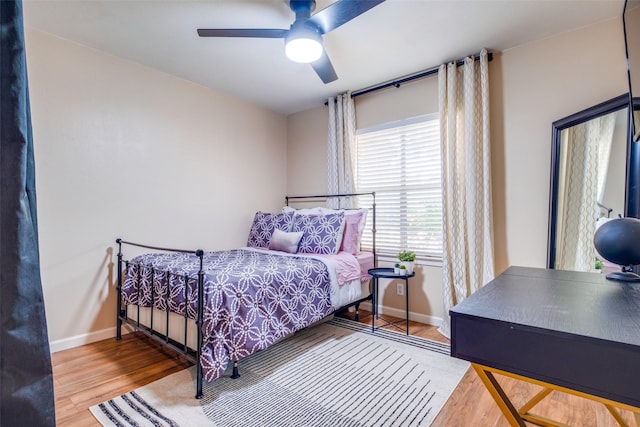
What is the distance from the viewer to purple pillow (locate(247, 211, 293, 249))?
11.2 ft

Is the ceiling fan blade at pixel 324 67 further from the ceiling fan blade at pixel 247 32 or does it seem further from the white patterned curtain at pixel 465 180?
the white patterned curtain at pixel 465 180

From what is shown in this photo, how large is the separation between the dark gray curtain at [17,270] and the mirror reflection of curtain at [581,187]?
2843mm

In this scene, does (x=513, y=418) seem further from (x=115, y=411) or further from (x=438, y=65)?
(x=438, y=65)

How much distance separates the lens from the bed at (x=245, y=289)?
5.97 ft

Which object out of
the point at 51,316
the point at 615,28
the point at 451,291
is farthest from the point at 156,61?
the point at 615,28

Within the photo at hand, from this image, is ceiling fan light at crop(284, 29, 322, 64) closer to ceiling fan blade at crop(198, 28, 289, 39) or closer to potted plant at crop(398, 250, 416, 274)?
ceiling fan blade at crop(198, 28, 289, 39)

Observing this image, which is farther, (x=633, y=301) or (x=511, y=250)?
(x=511, y=250)

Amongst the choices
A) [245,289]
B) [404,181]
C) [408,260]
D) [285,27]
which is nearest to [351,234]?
[408,260]

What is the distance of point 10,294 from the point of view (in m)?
0.48

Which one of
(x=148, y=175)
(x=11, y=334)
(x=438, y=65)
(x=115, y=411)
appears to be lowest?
(x=115, y=411)

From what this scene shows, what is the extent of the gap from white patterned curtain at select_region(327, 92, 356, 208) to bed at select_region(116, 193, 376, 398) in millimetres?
407

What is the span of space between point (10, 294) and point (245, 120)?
11.9 ft

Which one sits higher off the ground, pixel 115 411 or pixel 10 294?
pixel 10 294

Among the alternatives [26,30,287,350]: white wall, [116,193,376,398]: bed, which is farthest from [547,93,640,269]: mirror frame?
[26,30,287,350]: white wall
